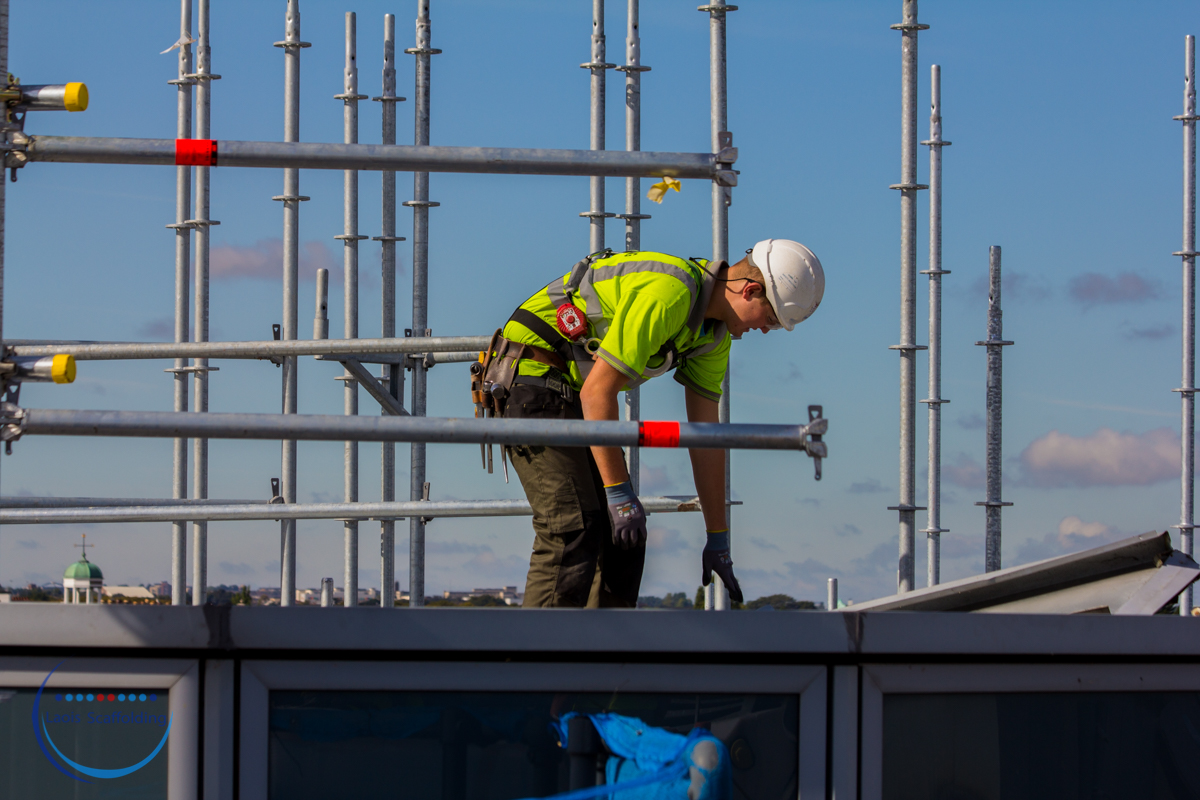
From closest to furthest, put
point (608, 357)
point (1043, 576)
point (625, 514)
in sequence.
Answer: point (1043, 576) → point (608, 357) → point (625, 514)

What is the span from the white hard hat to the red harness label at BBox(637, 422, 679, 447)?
114 cm

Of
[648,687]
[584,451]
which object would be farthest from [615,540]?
[648,687]

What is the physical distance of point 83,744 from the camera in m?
1.86

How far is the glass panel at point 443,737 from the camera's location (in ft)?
6.18

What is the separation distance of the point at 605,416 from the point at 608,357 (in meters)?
0.15

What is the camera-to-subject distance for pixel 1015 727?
82.4 inches

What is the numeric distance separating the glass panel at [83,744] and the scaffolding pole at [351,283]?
20.0 feet

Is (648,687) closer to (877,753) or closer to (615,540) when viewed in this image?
(877,753)

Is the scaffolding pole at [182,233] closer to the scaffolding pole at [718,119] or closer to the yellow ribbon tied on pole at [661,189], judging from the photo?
the scaffolding pole at [718,119]

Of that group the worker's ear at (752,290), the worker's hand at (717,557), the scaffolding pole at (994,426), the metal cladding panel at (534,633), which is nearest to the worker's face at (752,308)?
the worker's ear at (752,290)

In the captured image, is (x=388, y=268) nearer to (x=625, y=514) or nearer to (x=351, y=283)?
(x=351, y=283)

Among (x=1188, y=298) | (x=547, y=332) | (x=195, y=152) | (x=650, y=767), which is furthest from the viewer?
(x=1188, y=298)

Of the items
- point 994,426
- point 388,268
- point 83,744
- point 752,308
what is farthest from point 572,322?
point 994,426

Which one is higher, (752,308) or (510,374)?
(752,308)
